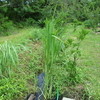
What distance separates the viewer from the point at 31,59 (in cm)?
286

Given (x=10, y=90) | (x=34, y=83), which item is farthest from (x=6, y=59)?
(x=34, y=83)

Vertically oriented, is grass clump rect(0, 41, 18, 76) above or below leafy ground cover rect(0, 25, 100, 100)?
above

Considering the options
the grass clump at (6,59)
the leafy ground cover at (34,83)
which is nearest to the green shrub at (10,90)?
the leafy ground cover at (34,83)

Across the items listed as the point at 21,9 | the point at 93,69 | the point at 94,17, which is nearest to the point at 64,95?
the point at 93,69

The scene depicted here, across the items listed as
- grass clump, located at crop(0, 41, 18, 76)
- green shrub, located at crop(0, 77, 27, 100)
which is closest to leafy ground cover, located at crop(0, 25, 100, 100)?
green shrub, located at crop(0, 77, 27, 100)

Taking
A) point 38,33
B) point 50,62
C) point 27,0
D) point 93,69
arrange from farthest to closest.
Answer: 1. point 27,0
2. point 38,33
3. point 93,69
4. point 50,62

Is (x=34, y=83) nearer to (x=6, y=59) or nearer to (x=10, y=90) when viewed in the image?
(x=10, y=90)

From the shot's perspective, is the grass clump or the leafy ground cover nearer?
the leafy ground cover

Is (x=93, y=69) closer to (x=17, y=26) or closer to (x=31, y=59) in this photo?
(x=31, y=59)

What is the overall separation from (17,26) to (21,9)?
5.05 ft

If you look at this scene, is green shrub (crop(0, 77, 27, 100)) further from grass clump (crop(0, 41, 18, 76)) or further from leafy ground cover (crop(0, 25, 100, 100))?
grass clump (crop(0, 41, 18, 76))

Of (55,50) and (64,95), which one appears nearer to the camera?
(55,50)

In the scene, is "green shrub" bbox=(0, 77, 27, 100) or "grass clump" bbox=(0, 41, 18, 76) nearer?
"green shrub" bbox=(0, 77, 27, 100)

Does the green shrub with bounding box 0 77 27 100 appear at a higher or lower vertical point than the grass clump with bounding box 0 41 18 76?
lower
